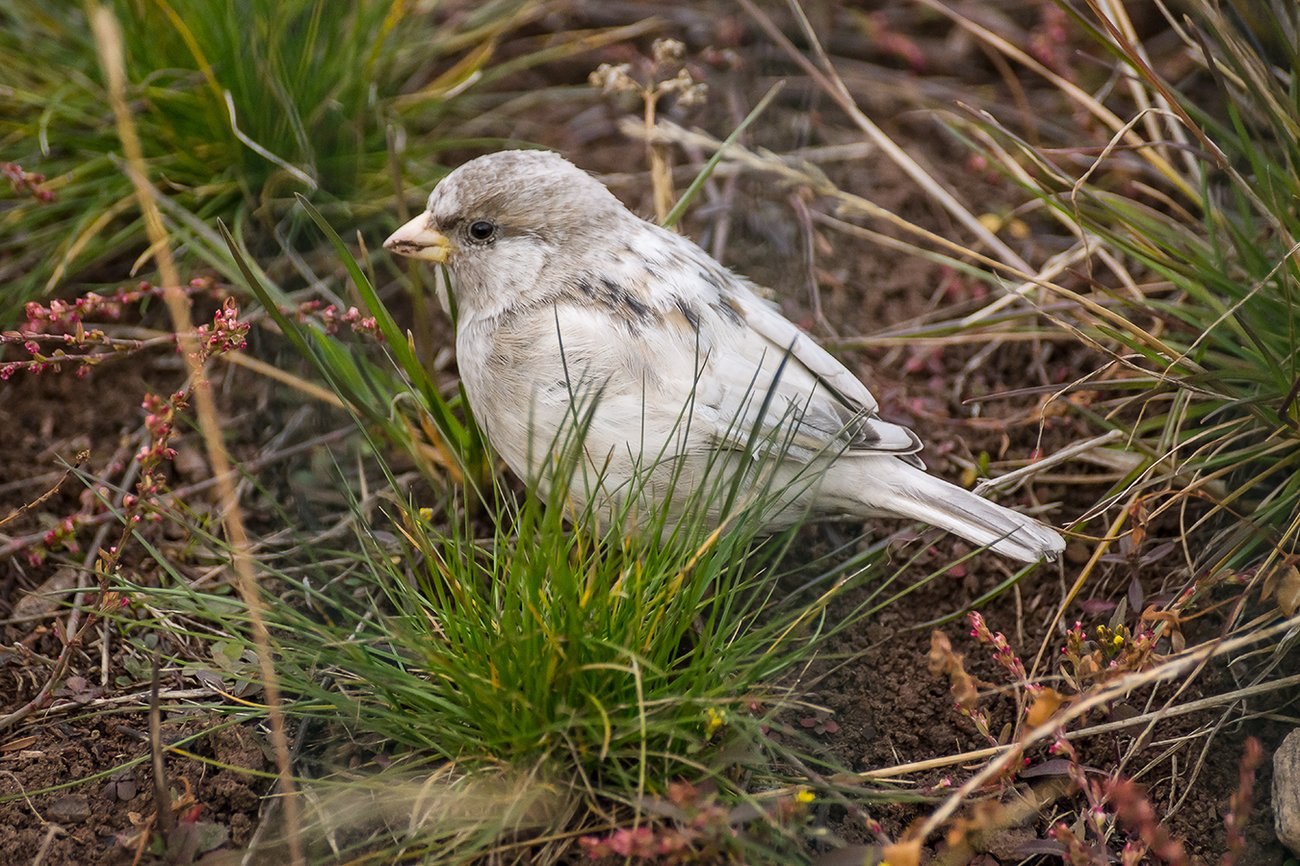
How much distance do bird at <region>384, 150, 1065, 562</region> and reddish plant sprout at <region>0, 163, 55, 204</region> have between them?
118 centimetres

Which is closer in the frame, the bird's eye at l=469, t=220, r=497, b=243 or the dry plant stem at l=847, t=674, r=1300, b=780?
the dry plant stem at l=847, t=674, r=1300, b=780

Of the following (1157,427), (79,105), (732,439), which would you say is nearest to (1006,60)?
(1157,427)

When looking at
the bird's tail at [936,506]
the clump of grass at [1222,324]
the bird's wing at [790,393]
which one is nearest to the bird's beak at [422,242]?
the bird's wing at [790,393]

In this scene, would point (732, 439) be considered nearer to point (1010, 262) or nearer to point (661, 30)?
point (1010, 262)

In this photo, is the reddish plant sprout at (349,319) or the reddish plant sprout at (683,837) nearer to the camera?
the reddish plant sprout at (683,837)

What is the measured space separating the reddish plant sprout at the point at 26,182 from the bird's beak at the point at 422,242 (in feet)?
3.83

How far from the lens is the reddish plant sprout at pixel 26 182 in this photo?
3809 mm

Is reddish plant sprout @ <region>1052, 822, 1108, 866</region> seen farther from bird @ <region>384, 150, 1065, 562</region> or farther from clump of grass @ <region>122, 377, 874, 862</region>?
bird @ <region>384, 150, 1065, 562</region>

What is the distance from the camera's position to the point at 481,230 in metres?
3.55

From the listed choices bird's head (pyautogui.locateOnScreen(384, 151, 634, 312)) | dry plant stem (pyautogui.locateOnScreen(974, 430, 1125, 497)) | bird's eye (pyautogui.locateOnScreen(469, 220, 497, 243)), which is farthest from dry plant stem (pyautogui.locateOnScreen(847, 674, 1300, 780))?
bird's eye (pyautogui.locateOnScreen(469, 220, 497, 243))

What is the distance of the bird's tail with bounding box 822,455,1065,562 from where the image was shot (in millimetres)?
3088

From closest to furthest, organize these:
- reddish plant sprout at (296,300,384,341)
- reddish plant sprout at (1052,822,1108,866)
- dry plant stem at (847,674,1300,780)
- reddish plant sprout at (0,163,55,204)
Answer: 1. reddish plant sprout at (1052,822,1108,866)
2. dry plant stem at (847,674,1300,780)
3. reddish plant sprout at (296,300,384,341)
4. reddish plant sprout at (0,163,55,204)

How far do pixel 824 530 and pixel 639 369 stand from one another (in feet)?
3.07

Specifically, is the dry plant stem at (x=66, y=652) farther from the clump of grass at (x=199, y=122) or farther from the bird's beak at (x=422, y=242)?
the clump of grass at (x=199, y=122)
